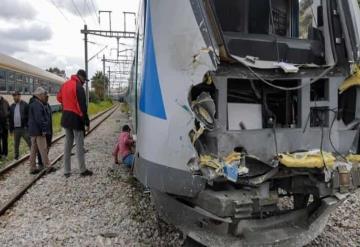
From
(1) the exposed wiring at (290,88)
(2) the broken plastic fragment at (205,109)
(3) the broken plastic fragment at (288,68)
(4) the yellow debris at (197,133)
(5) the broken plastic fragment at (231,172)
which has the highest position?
(3) the broken plastic fragment at (288,68)

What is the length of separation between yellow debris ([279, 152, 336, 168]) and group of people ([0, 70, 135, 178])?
3970 millimetres

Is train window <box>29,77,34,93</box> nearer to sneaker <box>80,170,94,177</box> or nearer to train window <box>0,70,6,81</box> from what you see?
train window <box>0,70,6,81</box>

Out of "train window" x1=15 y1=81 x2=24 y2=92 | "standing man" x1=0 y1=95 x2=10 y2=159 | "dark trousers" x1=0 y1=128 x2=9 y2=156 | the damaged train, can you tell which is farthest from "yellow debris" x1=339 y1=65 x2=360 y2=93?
"train window" x1=15 y1=81 x2=24 y2=92

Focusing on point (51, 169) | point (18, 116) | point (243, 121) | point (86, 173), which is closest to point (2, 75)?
point (18, 116)

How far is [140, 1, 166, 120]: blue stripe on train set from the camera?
3582 millimetres

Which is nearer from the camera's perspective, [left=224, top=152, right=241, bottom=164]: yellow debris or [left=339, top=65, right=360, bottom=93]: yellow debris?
[left=224, top=152, right=241, bottom=164]: yellow debris

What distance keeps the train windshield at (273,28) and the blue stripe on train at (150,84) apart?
0.66m

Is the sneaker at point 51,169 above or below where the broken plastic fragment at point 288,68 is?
below

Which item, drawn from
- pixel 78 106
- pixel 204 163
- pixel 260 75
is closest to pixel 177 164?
pixel 204 163

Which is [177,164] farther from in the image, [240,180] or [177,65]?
[177,65]

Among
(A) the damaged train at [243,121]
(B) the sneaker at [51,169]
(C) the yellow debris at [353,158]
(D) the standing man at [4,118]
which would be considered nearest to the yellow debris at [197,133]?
(A) the damaged train at [243,121]

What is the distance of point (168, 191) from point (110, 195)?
→ 3.24 m

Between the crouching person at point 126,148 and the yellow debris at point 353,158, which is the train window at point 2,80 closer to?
the crouching person at point 126,148

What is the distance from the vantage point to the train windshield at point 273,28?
383 cm
